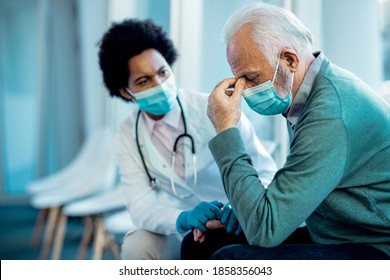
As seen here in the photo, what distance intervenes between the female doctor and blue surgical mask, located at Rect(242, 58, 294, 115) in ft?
0.94

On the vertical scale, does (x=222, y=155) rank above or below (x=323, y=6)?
below

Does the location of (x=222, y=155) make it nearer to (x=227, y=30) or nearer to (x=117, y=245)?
(x=227, y=30)

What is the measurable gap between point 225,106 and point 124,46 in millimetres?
593

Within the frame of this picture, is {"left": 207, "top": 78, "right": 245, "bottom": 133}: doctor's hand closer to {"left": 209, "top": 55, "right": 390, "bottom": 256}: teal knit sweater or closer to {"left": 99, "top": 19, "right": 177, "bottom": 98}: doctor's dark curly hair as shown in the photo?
{"left": 209, "top": 55, "right": 390, "bottom": 256}: teal knit sweater

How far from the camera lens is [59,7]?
148 inches

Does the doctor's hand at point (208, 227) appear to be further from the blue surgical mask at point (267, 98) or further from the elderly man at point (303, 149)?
the blue surgical mask at point (267, 98)

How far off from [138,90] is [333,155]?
76cm

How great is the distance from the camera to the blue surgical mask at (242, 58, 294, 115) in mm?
950

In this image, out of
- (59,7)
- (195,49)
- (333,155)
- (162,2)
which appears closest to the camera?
(333,155)

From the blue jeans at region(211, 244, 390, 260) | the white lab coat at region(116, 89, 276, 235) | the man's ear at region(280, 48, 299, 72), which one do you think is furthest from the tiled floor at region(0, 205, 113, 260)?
the man's ear at region(280, 48, 299, 72)

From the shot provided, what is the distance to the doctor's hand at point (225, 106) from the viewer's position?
3.12 feet

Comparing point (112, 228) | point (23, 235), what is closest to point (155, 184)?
point (112, 228)

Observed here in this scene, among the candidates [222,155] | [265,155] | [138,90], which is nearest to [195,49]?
[138,90]

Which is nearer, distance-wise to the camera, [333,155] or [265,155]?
[333,155]
